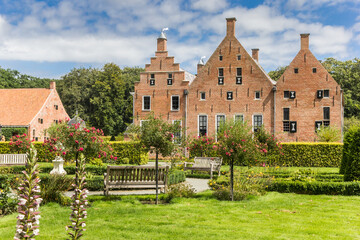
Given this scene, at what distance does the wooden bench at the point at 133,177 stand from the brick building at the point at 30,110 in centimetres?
2636

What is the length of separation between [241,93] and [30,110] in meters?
21.4

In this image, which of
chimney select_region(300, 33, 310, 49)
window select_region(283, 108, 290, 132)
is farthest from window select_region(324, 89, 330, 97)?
chimney select_region(300, 33, 310, 49)

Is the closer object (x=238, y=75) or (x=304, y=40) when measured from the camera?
(x=304, y=40)

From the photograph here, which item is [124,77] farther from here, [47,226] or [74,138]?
[47,226]

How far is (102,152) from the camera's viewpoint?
41.1ft

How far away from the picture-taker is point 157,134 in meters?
9.90

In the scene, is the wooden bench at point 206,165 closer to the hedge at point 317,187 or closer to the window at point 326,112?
the hedge at point 317,187

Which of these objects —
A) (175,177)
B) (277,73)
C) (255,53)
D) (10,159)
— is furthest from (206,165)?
(277,73)

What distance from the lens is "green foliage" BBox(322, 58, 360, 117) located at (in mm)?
43028

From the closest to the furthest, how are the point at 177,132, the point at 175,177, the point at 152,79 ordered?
the point at 177,132 → the point at 175,177 → the point at 152,79

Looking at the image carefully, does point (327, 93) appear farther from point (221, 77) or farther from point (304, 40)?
point (221, 77)

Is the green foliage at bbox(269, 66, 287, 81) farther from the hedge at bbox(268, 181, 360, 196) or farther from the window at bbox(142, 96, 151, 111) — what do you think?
the hedge at bbox(268, 181, 360, 196)

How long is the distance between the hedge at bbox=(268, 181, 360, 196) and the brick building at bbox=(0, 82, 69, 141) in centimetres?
2807

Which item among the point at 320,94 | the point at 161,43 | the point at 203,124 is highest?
the point at 161,43
